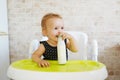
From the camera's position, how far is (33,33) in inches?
90.4

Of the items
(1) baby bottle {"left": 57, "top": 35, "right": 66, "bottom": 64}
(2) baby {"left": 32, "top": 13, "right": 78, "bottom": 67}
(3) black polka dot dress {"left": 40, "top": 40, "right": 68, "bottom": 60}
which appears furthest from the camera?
(3) black polka dot dress {"left": 40, "top": 40, "right": 68, "bottom": 60}

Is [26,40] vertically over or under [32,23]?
under

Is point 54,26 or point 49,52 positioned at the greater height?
point 54,26

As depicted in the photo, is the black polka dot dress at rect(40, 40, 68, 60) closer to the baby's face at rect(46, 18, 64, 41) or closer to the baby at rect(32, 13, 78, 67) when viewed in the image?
the baby at rect(32, 13, 78, 67)

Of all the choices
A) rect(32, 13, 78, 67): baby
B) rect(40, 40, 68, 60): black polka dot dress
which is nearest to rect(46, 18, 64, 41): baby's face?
rect(32, 13, 78, 67): baby

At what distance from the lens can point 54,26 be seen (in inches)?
55.3

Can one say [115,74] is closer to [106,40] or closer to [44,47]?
[106,40]

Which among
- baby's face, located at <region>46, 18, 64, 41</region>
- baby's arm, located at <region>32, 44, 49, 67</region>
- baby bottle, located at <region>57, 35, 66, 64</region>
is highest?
baby's face, located at <region>46, 18, 64, 41</region>

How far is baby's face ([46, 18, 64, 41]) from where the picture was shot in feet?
4.59

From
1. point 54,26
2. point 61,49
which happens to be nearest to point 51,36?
point 54,26

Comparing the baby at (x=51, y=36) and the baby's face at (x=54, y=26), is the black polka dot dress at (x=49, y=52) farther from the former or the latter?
the baby's face at (x=54, y=26)

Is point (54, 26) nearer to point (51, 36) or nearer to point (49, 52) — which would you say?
point (51, 36)

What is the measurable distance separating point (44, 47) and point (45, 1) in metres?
0.87

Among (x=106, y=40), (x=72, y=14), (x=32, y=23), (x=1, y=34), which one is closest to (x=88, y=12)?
(x=72, y=14)
